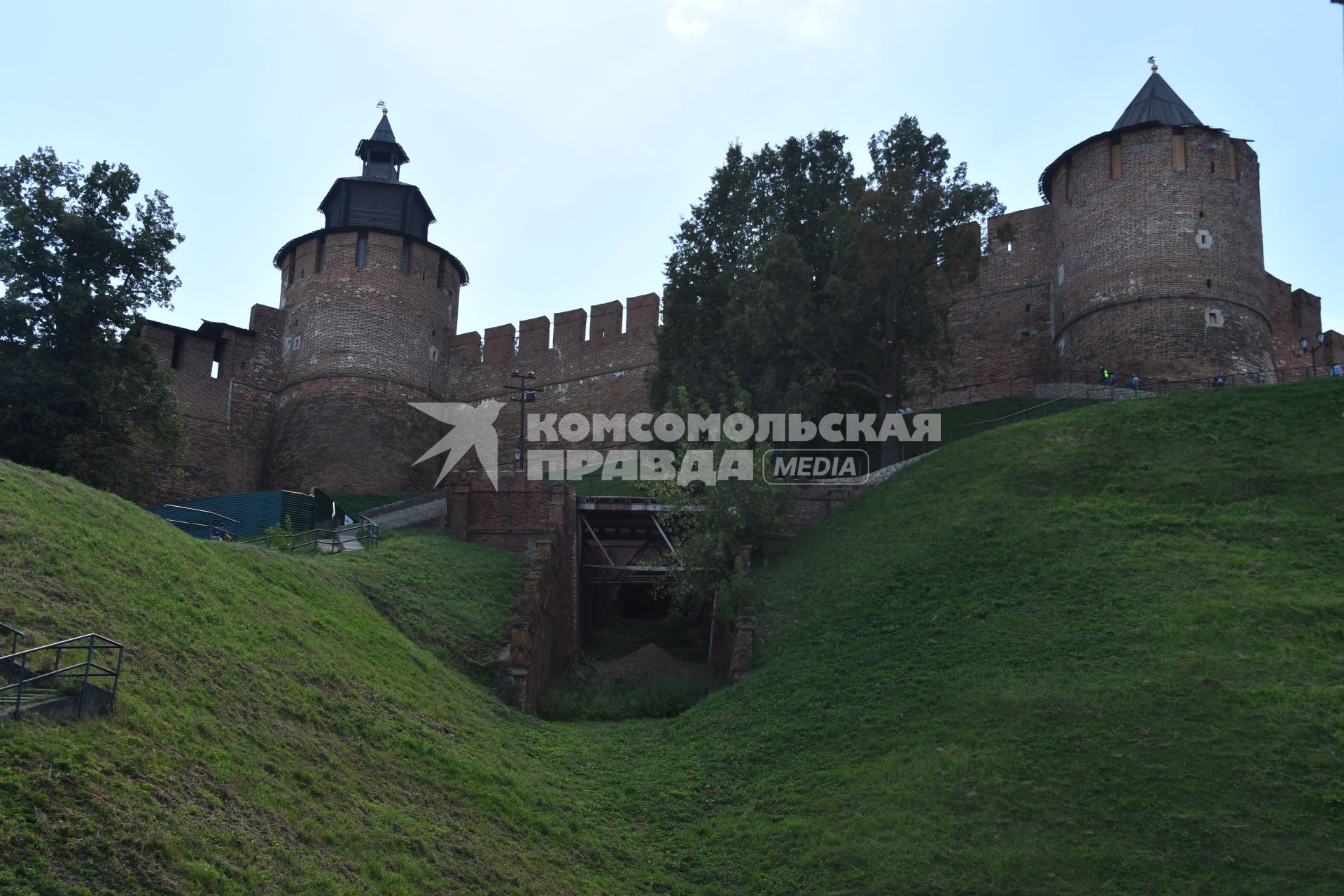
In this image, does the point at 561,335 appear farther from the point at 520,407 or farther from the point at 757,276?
the point at 757,276

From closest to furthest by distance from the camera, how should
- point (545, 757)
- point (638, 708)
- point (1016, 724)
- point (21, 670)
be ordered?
1. point (21, 670)
2. point (1016, 724)
3. point (545, 757)
4. point (638, 708)

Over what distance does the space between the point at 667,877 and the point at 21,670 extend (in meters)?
6.99

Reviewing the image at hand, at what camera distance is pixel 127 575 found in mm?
14773

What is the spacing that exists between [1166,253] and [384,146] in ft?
81.1

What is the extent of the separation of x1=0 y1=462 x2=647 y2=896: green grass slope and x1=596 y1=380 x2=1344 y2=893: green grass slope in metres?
2.22

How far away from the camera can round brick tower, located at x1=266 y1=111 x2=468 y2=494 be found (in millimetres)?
39188

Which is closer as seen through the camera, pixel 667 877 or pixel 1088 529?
pixel 667 877

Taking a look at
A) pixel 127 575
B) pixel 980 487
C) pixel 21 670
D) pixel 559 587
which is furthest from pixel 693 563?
pixel 21 670

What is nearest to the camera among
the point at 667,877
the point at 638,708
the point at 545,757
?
the point at 667,877

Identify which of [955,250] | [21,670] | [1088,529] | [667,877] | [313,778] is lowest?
[667,877]

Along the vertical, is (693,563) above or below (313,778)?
above

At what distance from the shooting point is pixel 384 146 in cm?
4384

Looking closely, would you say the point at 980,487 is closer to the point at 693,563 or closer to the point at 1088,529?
the point at 1088,529

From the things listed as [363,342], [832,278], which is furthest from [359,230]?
[832,278]
